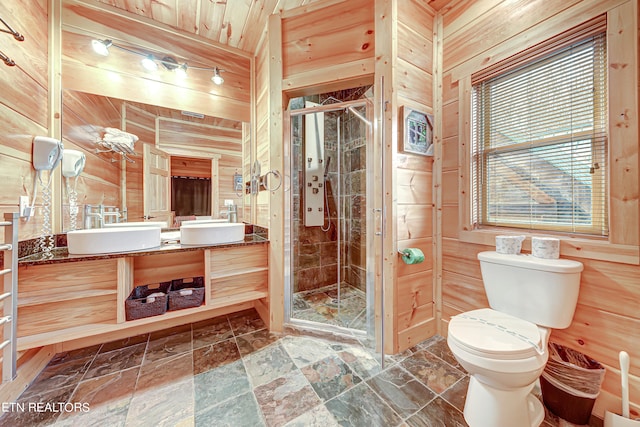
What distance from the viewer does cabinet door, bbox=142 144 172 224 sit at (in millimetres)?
1914

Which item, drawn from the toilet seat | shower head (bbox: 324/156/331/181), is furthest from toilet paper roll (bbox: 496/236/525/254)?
shower head (bbox: 324/156/331/181)

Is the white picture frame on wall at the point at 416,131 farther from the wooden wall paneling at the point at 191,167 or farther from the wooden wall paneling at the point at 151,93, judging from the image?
the wooden wall paneling at the point at 191,167

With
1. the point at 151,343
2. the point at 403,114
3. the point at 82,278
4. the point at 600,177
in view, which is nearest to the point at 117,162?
the point at 82,278

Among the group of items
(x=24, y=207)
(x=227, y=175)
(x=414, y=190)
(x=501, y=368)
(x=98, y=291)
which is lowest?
(x=501, y=368)

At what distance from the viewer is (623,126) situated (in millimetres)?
1089

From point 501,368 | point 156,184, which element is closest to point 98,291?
point 156,184

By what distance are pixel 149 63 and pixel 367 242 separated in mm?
2228

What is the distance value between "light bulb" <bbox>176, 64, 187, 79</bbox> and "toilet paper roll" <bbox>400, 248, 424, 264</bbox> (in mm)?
2339

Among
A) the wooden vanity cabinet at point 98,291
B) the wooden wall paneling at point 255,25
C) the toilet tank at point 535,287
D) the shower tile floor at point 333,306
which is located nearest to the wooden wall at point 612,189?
the toilet tank at point 535,287

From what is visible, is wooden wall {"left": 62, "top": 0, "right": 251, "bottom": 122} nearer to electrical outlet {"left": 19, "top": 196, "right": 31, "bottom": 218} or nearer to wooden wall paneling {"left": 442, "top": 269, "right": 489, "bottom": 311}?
electrical outlet {"left": 19, "top": 196, "right": 31, "bottom": 218}

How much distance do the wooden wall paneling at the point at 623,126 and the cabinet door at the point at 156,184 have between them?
286cm

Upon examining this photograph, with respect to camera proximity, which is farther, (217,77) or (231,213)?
(231,213)

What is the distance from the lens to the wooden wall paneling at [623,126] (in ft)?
3.50

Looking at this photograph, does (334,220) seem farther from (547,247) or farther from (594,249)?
(594,249)
